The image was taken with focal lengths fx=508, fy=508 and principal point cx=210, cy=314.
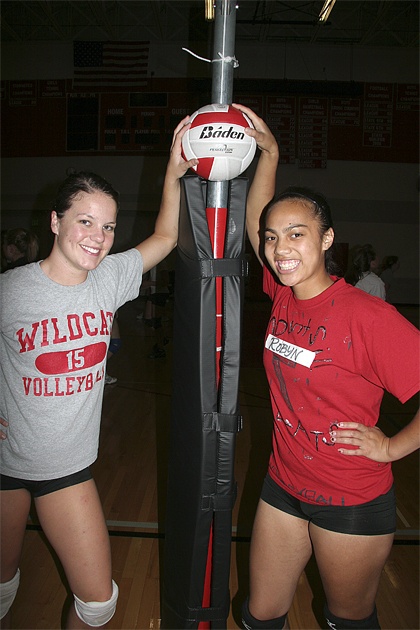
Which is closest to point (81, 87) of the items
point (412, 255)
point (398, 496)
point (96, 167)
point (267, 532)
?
point (96, 167)

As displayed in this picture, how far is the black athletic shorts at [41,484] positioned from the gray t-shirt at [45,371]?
0.08 feet

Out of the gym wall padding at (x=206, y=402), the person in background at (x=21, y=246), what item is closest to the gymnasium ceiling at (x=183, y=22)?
the person in background at (x=21, y=246)

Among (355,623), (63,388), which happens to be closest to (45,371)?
(63,388)

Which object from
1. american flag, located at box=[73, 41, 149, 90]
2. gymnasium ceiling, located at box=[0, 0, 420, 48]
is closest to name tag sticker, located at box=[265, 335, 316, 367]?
gymnasium ceiling, located at box=[0, 0, 420, 48]

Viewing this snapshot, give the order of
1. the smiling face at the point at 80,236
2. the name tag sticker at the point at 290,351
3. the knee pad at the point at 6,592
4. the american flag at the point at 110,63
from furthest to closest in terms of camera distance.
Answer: the american flag at the point at 110,63
the knee pad at the point at 6,592
the smiling face at the point at 80,236
the name tag sticker at the point at 290,351

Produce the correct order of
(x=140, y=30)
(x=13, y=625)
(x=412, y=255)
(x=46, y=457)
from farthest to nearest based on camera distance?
(x=412, y=255) → (x=140, y=30) → (x=13, y=625) → (x=46, y=457)

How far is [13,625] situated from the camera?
220 cm

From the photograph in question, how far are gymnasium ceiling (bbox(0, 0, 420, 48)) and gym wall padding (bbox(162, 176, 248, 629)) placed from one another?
28.2 feet

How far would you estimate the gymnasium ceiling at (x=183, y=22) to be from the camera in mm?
9125

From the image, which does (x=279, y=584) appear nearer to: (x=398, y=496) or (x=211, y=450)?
(x=211, y=450)

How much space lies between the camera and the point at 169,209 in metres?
1.85

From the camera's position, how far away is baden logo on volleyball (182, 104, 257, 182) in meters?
1.53

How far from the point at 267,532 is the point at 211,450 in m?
0.36

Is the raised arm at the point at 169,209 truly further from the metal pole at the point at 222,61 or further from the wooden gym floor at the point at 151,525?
the wooden gym floor at the point at 151,525
